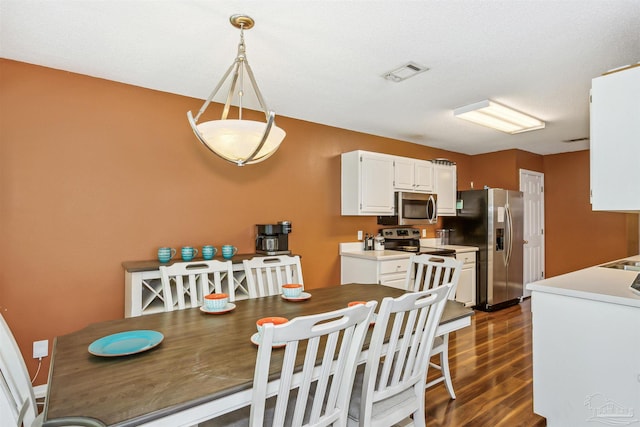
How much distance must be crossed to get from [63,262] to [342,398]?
2.34 metres

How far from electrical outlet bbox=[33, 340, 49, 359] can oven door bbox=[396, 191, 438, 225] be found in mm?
3568

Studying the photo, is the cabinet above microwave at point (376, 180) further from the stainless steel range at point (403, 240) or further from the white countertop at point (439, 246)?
the white countertop at point (439, 246)

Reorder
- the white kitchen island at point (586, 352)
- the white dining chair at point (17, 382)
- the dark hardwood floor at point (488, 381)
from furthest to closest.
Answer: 1. the dark hardwood floor at point (488, 381)
2. the white kitchen island at point (586, 352)
3. the white dining chair at point (17, 382)

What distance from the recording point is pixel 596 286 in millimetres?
2039

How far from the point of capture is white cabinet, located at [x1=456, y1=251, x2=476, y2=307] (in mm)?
4465

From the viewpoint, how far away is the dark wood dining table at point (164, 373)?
957 millimetres

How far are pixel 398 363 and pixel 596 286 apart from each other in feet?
4.70

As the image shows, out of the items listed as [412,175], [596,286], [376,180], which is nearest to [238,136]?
[596,286]

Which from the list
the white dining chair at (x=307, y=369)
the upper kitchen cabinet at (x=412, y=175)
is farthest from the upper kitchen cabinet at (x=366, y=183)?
the white dining chair at (x=307, y=369)

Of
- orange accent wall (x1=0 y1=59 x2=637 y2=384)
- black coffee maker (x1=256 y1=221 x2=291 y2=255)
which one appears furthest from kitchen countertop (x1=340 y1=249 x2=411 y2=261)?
black coffee maker (x1=256 y1=221 x2=291 y2=255)

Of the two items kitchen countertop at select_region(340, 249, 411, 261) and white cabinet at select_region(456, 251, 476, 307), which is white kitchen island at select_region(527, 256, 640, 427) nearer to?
kitchen countertop at select_region(340, 249, 411, 261)

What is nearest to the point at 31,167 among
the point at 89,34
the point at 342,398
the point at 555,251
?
the point at 89,34

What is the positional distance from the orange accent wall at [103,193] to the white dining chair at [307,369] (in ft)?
6.18

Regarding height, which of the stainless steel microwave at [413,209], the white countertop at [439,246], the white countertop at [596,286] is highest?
the stainless steel microwave at [413,209]
